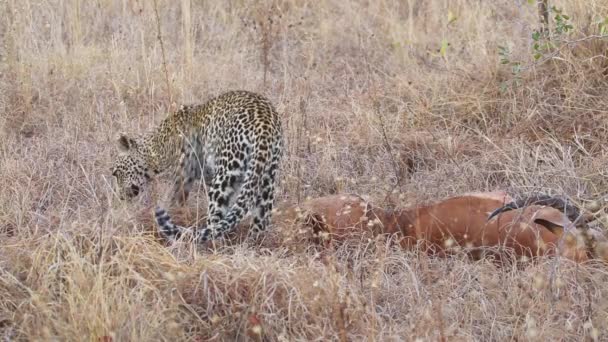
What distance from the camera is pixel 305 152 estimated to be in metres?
6.54

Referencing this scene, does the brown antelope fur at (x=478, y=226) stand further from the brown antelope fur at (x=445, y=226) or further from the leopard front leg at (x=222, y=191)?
the leopard front leg at (x=222, y=191)

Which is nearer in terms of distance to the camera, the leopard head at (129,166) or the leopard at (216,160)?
the leopard at (216,160)

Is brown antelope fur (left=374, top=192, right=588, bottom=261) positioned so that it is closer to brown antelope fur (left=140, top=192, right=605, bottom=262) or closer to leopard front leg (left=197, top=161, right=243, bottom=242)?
A: brown antelope fur (left=140, top=192, right=605, bottom=262)

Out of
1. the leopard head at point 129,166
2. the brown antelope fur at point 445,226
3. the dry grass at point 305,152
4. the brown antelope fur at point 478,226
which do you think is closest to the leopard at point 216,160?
the leopard head at point 129,166

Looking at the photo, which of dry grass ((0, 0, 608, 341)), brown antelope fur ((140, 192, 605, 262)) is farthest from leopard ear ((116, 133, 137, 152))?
brown antelope fur ((140, 192, 605, 262))

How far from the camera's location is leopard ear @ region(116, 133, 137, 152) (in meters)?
6.18

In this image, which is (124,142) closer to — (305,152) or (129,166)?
(129,166)

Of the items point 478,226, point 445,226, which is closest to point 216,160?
point 445,226

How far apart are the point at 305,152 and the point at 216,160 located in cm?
87

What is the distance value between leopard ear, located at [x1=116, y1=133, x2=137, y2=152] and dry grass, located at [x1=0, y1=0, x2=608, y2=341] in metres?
0.24

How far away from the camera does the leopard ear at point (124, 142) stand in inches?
243

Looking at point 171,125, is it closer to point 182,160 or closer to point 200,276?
point 182,160

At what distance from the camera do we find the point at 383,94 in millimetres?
7262

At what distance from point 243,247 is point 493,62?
9.29 ft
